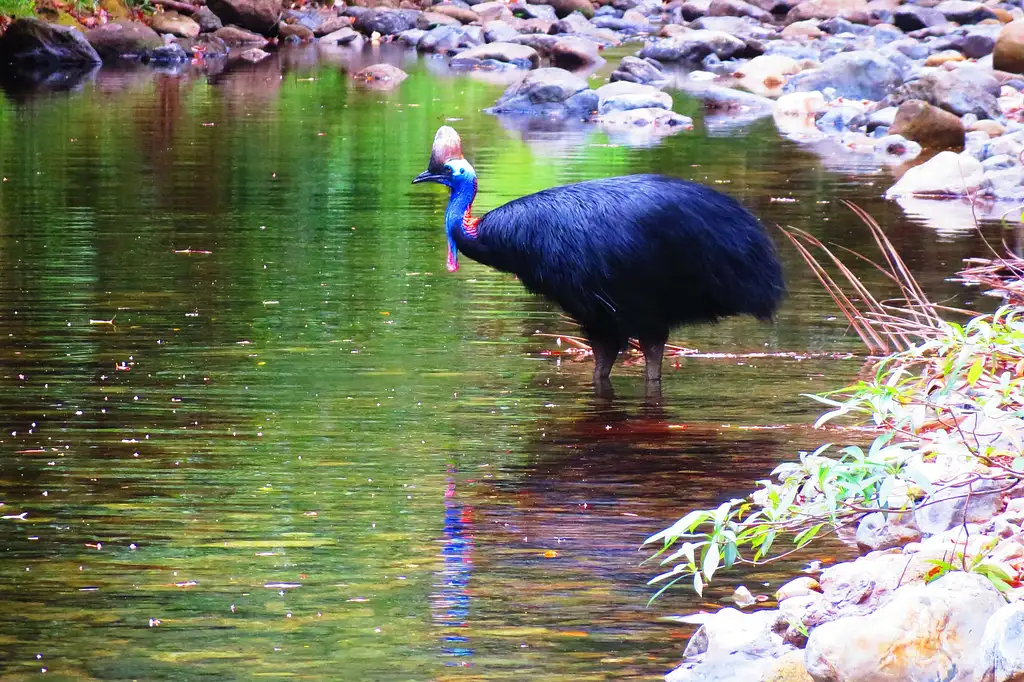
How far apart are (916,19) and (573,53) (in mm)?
8520

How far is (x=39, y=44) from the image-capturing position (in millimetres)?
27500

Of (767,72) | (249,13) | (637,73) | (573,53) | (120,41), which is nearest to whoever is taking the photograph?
(637,73)

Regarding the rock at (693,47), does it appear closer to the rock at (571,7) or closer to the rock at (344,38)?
the rock at (571,7)

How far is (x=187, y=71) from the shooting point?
27.2 metres

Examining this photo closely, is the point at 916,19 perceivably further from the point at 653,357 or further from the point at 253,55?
the point at 653,357

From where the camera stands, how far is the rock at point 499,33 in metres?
31.8

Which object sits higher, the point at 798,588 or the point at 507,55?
the point at 798,588

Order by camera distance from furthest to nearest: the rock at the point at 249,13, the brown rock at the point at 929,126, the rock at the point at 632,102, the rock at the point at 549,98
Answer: the rock at the point at 249,13 < the rock at the point at 549,98 < the rock at the point at 632,102 < the brown rock at the point at 929,126

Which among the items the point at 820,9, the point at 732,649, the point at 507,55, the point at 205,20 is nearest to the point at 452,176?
the point at 732,649

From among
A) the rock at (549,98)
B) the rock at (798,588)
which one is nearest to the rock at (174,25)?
the rock at (549,98)

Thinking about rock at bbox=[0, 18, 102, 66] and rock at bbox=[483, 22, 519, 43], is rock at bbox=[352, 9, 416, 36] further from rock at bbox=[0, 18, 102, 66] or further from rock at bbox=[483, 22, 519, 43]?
rock at bbox=[0, 18, 102, 66]

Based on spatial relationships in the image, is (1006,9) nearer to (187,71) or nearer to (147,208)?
(187,71)

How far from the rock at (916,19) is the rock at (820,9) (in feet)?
5.75

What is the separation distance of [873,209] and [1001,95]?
9.35 m
